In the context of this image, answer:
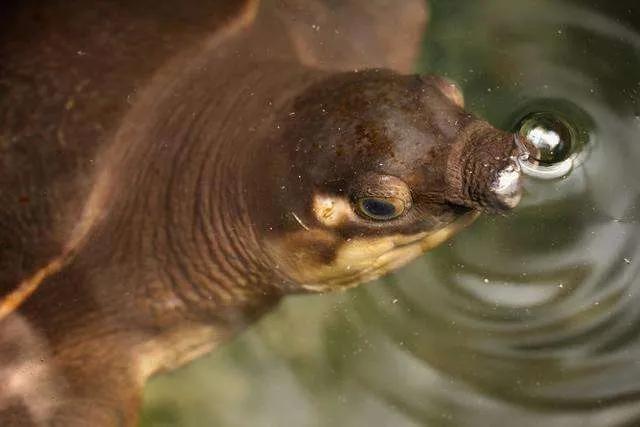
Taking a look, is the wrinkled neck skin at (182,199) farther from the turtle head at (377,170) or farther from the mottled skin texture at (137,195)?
the turtle head at (377,170)

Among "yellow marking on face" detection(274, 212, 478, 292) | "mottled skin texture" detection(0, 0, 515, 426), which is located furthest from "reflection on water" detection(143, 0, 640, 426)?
"yellow marking on face" detection(274, 212, 478, 292)

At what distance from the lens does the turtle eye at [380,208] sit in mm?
1762

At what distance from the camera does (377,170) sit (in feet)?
5.62

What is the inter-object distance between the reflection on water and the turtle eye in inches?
21.4

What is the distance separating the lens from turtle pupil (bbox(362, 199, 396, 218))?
69.8 inches

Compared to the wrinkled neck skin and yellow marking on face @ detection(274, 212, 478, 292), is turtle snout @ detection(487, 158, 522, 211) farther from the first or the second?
the wrinkled neck skin

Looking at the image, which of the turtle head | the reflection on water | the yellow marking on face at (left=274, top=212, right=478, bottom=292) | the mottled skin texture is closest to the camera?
the turtle head

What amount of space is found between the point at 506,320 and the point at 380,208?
2.35ft

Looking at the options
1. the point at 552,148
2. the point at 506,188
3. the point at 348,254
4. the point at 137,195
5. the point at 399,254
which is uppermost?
the point at 552,148

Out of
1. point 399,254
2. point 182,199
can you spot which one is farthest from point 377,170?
point 182,199

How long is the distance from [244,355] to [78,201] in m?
0.71

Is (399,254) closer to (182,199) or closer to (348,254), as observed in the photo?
(348,254)

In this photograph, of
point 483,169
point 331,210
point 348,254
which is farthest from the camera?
point 348,254

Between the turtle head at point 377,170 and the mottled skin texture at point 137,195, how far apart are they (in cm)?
4
